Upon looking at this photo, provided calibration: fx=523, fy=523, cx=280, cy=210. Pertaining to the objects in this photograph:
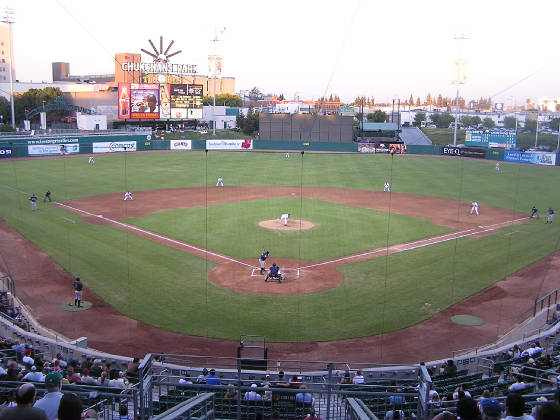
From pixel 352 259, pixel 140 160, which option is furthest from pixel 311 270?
pixel 140 160

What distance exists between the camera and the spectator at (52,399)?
5277 millimetres

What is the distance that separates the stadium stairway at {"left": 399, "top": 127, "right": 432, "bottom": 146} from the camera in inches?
3899

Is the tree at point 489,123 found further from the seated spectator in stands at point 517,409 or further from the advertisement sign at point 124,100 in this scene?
the seated spectator in stands at point 517,409

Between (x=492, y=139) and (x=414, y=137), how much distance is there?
94.9 ft

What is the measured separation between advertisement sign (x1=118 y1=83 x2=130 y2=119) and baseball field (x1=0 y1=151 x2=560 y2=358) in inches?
870

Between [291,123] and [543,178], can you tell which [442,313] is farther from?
[291,123]

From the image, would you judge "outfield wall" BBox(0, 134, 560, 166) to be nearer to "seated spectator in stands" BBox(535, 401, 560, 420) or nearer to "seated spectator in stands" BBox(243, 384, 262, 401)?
"seated spectator in stands" BBox(243, 384, 262, 401)

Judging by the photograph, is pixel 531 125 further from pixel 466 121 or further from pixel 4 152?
pixel 4 152

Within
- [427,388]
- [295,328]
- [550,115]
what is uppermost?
[550,115]

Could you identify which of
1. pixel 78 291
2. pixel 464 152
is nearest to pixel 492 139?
pixel 464 152

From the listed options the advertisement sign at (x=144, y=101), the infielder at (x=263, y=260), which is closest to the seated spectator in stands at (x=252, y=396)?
the infielder at (x=263, y=260)

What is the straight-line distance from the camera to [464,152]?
7575 centimetres

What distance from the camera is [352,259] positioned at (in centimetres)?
2603

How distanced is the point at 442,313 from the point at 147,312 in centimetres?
1106
